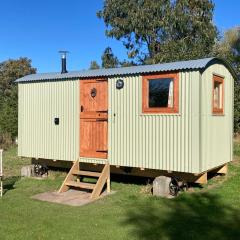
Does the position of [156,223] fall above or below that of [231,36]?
below

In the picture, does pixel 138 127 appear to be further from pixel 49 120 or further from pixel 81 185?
pixel 49 120

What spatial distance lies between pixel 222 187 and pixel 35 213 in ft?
15.9

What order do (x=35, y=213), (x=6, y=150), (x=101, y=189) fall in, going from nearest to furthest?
(x=35, y=213) < (x=101, y=189) < (x=6, y=150)

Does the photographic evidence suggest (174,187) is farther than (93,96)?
No

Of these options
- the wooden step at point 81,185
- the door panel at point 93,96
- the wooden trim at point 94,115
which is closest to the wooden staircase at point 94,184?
the wooden step at point 81,185

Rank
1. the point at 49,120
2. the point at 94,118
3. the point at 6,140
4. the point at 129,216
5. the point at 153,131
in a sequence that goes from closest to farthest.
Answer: the point at 129,216 < the point at 153,131 < the point at 94,118 < the point at 49,120 < the point at 6,140

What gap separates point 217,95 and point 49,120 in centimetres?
485

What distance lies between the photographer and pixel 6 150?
1939 centimetres

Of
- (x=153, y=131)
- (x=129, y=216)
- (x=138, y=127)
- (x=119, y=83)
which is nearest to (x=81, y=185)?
(x=138, y=127)

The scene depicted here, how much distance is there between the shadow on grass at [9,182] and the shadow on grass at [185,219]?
373 centimetres

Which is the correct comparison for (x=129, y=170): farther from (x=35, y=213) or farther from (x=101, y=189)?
(x=35, y=213)

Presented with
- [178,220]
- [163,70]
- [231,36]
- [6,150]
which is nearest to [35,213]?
[178,220]

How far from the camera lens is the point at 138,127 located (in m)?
9.95

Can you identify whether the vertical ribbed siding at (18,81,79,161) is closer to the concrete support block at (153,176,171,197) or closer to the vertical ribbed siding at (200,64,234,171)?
the concrete support block at (153,176,171,197)
